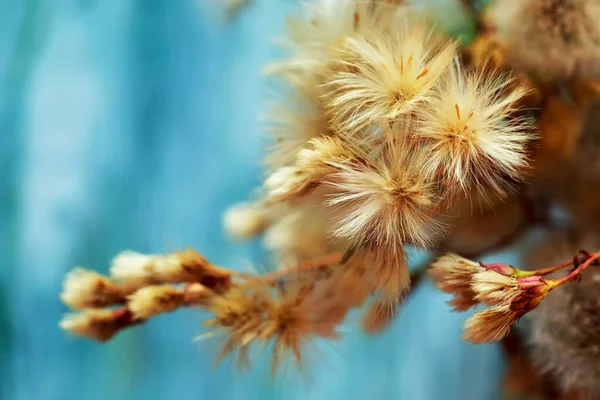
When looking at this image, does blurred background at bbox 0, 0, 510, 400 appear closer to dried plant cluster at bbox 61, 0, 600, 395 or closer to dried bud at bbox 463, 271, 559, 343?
dried plant cluster at bbox 61, 0, 600, 395

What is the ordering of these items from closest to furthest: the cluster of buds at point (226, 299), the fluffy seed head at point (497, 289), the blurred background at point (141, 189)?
the fluffy seed head at point (497, 289) → the cluster of buds at point (226, 299) → the blurred background at point (141, 189)

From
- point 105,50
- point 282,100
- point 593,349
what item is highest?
point 105,50

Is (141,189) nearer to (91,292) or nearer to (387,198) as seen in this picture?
(91,292)

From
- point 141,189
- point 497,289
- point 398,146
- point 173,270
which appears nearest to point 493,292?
point 497,289

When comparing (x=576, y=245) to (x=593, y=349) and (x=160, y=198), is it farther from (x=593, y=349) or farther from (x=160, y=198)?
(x=160, y=198)

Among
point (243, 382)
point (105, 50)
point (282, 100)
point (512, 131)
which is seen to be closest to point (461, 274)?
point (512, 131)

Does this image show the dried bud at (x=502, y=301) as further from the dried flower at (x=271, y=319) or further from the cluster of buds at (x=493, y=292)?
the dried flower at (x=271, y=319)

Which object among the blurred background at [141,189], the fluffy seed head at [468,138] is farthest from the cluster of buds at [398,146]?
the blurred background at [141,189]
